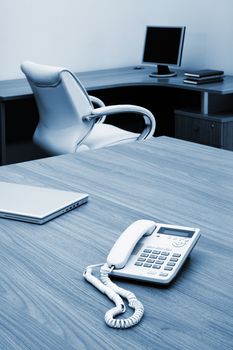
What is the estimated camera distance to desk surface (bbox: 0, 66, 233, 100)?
11.5ft

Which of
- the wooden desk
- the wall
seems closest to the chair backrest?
the wall

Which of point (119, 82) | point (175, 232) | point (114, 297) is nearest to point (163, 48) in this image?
point (119, 82)

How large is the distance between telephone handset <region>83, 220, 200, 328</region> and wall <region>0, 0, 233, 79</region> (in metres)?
3.29

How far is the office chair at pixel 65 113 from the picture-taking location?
3055 mm

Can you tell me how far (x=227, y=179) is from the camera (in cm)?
152

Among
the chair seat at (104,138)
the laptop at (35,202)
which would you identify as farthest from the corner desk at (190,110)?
the laptop at (35,202)

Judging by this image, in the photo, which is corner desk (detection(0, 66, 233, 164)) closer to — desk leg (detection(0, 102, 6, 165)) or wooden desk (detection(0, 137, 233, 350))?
desk leg (detection(0, 102, 6, 165))

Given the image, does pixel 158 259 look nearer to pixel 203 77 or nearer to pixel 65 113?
pixel 65 113

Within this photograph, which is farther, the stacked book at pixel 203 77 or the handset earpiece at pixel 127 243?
the stacked book at pixel 203 77

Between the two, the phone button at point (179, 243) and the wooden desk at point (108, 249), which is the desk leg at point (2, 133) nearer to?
the wooden desk at point (108, 249)

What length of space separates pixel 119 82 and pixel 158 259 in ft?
9.66

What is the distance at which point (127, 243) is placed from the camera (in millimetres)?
1062

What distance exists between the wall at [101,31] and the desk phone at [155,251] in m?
3.28

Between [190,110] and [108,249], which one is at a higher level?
[108,249]
